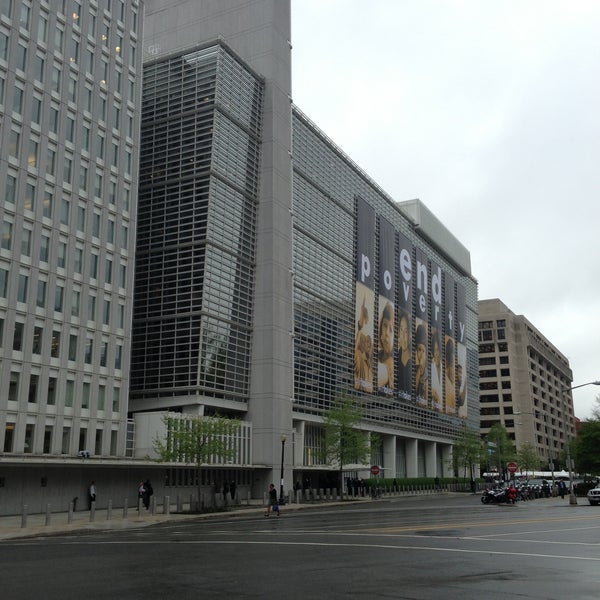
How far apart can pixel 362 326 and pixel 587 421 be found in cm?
3028

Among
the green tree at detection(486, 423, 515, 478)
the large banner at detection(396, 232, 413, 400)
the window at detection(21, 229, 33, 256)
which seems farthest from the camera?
the green tree at detection(486, 423, 515, 478)

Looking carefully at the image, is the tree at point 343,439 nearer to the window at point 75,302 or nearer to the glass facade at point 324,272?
the glass facade at point 324,272

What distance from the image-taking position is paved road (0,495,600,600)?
11.8 meters

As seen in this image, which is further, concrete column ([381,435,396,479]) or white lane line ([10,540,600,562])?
concrete column ([381,435,396,479])

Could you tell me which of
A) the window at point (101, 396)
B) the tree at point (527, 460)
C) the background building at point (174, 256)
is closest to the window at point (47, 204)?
the background building at point (174, 256)

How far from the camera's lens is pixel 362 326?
83.2m

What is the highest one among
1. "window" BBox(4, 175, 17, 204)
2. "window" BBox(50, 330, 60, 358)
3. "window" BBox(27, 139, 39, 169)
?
"window" BBox(27, 139, 39, 169)

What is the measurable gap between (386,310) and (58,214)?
50.3 meters

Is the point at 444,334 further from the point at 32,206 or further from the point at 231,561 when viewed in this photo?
the point at 231,561

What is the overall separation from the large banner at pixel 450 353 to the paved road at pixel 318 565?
87.6 metres

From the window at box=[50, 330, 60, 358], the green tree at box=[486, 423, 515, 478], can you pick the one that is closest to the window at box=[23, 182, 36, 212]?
the window at box=[50, 330, 60, 358]

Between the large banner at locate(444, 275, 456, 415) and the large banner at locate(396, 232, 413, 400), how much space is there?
1637 centimetres

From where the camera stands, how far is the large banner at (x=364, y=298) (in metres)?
81.6

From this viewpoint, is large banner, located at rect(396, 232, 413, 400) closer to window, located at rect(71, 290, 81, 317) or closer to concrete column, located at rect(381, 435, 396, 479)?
concrete column, located at rect(381, 435, 396, 479)
